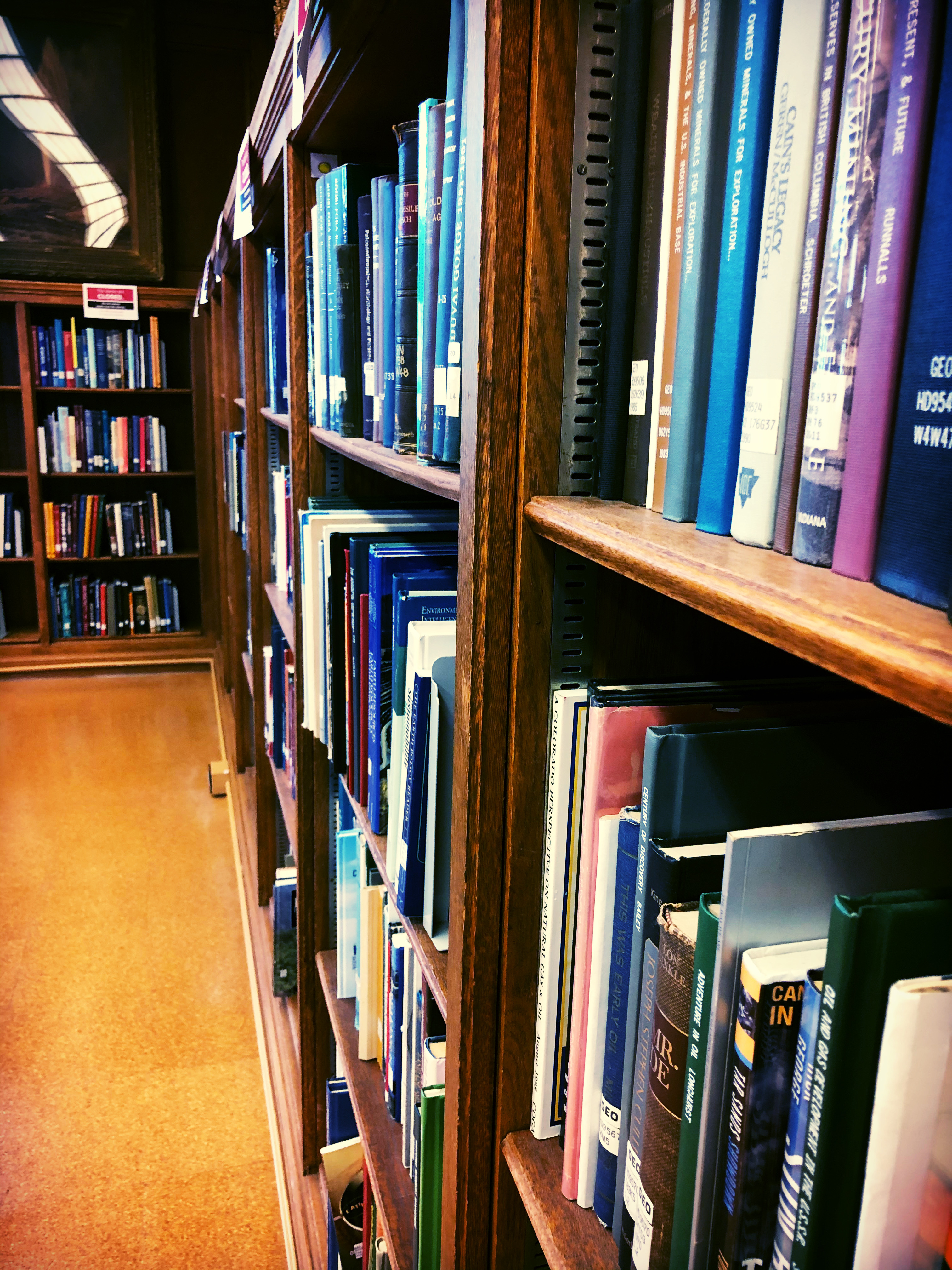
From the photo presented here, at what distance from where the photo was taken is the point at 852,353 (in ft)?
1.28

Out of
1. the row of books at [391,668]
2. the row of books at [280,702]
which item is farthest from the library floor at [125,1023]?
Answer: the row of books at [391,668]

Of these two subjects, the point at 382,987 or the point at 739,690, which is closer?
the point at 739,690

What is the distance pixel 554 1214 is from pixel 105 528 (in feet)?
14.8

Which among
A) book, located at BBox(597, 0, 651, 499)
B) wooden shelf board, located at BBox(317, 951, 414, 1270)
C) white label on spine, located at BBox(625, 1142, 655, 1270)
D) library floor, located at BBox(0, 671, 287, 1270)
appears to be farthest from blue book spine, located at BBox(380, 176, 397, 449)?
library floor, located at BBox(0, 671, 287, 1270)

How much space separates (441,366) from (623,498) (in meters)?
0.23

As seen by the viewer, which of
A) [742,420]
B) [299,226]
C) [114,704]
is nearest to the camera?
[742,420]

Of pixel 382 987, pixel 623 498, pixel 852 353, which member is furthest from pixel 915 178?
pixel 382 987

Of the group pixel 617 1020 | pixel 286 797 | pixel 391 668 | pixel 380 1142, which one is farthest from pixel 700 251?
pixel 286 797

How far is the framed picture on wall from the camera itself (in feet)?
13.5

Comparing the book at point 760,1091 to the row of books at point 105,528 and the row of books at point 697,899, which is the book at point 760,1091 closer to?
the row of books at point 697,899

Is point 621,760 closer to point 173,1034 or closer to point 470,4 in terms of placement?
point 470,4

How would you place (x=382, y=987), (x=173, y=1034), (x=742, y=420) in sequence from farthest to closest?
(x=173, y=1034)
(x=382, y=987)
(x=742, y=420)

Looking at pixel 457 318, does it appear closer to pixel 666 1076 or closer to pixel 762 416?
pixel 762 416

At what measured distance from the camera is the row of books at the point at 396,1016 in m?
0.87
